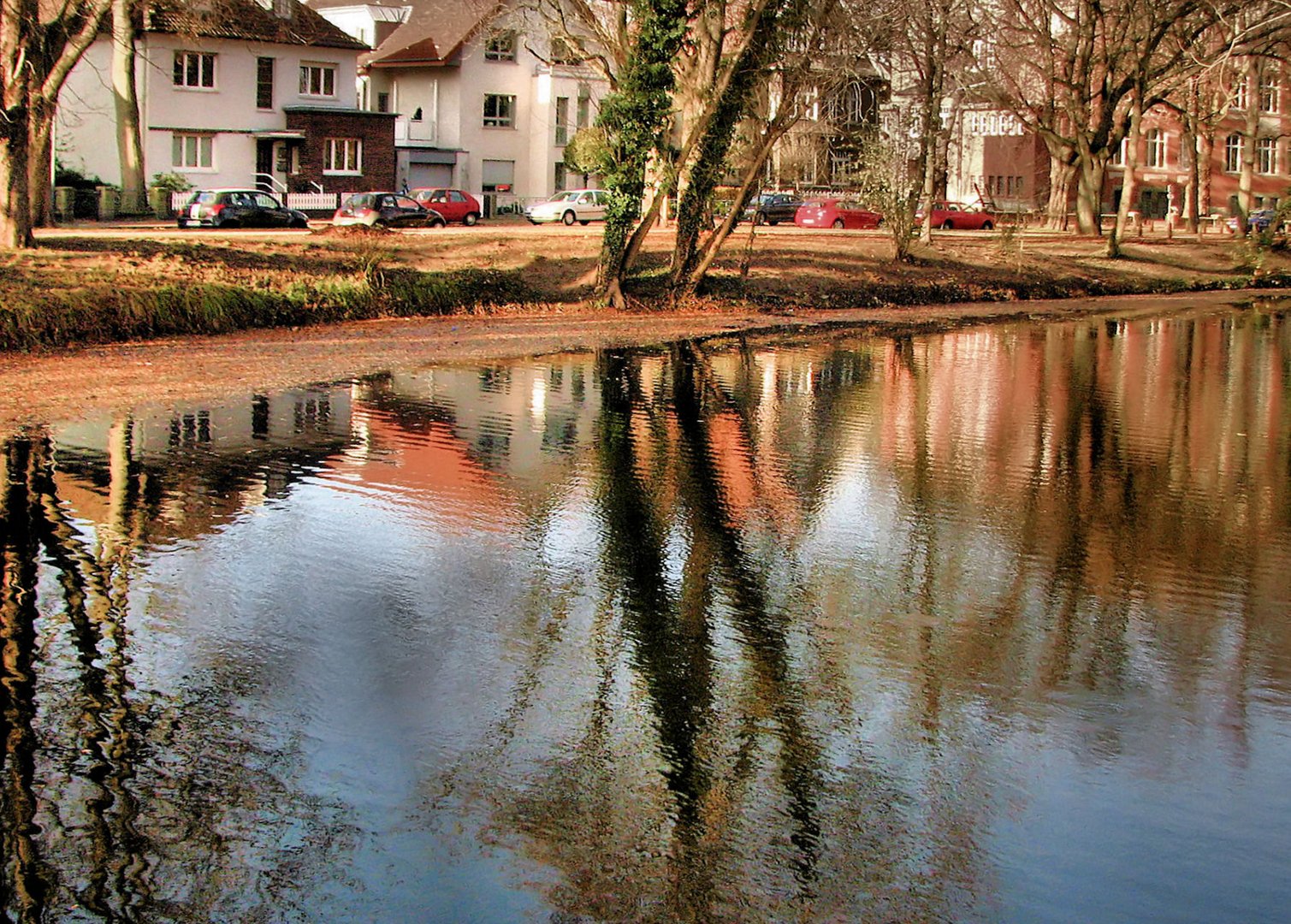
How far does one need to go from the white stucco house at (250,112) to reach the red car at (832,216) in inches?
720

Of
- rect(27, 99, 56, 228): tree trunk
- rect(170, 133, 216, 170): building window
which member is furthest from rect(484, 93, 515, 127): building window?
rect(27, 99, 56, 228): tree trunk

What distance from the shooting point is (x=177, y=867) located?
5766mm

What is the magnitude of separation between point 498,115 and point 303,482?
62.0 metres

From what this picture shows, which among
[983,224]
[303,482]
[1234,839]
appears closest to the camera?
[1234,839]

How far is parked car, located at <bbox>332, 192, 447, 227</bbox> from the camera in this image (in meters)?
51.6

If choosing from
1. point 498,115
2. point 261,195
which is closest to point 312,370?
point 261,195

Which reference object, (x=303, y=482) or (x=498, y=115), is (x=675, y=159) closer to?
(x=303, y=482)

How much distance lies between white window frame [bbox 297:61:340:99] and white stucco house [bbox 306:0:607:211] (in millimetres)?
4712

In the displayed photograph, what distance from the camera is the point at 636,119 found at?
29266 mm

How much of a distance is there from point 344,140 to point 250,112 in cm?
402

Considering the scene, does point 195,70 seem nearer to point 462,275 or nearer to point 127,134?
point 127,134

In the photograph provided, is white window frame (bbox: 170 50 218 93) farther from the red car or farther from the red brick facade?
the red car

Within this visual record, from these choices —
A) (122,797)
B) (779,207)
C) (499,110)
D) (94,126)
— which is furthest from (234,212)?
(122,797)

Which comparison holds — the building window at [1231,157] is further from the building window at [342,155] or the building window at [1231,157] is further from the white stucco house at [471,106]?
the building window at [342,155]
